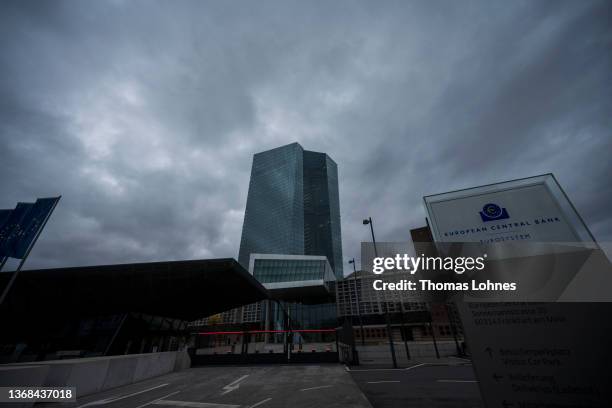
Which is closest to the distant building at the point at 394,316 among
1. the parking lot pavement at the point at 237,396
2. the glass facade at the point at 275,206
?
the glass facade at the point at 275,206

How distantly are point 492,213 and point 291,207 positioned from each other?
10754 centimetres

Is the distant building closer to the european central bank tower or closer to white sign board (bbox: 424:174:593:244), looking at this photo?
the european central bank tower

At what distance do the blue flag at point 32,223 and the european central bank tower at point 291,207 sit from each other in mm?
87085

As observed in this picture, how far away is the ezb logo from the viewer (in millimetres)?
3463

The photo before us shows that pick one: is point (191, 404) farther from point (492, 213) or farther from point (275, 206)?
point (275, 206)

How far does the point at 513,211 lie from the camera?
341cm

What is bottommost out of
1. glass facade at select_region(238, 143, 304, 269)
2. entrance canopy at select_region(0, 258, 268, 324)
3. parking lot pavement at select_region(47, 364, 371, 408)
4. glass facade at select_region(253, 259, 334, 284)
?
parking lot pavement at select_region(47, 364, 371, 408)

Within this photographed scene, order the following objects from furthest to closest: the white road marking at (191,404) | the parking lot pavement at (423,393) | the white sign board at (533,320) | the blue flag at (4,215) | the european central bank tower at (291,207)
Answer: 1. the european central bank tower at (291,207)
2. the blue flag at (4,215)
3. the white road marking at (191,404)
4. the parking lot pavement at (423,393)
5. the white sign board at (533,320)

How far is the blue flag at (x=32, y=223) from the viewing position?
14.4m

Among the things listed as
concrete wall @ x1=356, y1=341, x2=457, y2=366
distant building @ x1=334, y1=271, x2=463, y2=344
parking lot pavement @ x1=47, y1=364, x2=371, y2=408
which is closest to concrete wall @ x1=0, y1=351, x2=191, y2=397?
parking lot pavement @ x1=47, y1=364, x2=371, y2=408

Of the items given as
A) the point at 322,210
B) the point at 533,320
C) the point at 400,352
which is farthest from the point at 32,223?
the point at 322,210

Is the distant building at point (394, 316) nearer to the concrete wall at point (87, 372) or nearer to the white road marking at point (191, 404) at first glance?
the concrete wall at point (87, 372)

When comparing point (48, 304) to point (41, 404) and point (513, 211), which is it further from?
point (513, 211)

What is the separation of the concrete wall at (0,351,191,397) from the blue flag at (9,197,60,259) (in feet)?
28.2
